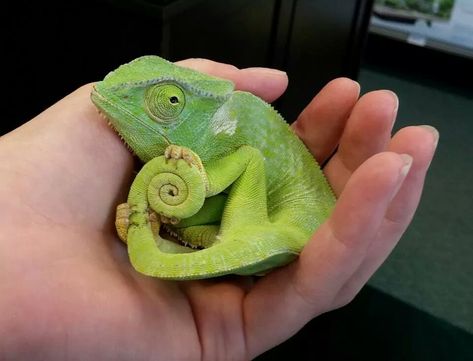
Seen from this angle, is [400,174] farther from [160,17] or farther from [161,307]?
[160,17]

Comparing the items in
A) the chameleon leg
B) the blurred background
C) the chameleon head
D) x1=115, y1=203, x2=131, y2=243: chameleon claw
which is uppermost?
the chameleon head

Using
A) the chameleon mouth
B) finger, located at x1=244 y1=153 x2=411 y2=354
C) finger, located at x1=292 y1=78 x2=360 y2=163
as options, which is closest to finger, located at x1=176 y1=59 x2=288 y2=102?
finger, located at x1=292 y1=78 x2=360 y2=163

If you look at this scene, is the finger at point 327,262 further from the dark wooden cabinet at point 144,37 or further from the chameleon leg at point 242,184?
the dark wooden cabinet at point 144,37

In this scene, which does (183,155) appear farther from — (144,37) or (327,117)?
(144,37)

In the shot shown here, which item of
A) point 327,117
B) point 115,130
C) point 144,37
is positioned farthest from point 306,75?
point 115,130

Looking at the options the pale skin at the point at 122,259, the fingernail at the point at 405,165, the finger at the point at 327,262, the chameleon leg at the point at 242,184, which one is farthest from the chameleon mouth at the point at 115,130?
the fingernail at the point at 405,165

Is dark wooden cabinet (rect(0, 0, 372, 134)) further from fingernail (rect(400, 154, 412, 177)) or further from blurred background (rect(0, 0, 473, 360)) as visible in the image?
fingernail (rect(400, 154, 412, 177))
